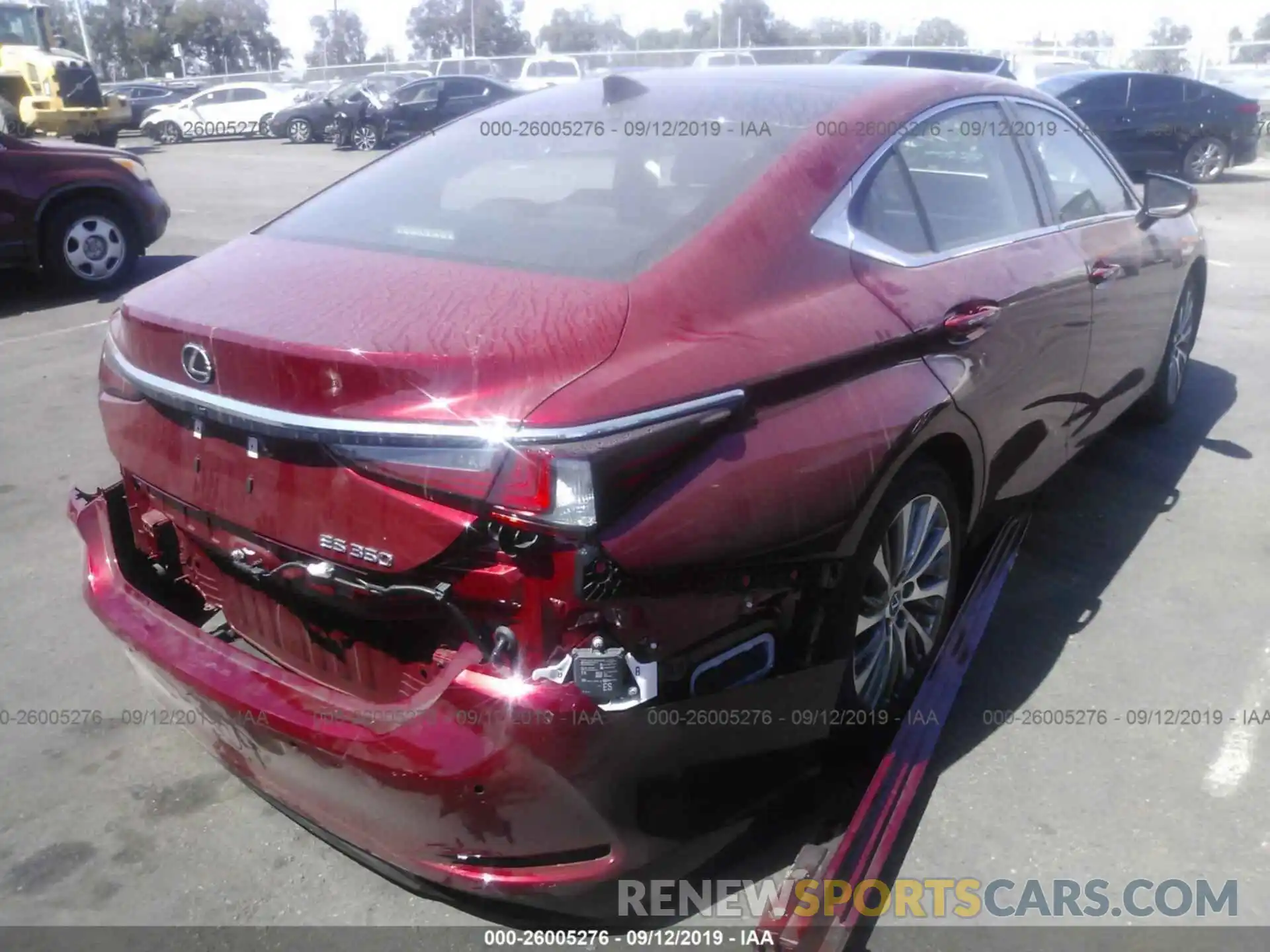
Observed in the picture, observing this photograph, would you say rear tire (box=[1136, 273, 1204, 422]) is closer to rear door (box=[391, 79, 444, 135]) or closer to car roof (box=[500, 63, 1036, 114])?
car roof (box=[500, 63, 1036, 114])

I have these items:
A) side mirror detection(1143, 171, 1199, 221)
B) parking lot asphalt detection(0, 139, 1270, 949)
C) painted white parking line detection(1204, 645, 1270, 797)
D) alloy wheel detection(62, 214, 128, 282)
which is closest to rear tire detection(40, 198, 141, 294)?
alloy wheel detection(62, 214, 128, 282)

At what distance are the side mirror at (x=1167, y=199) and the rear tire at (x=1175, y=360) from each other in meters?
0.61

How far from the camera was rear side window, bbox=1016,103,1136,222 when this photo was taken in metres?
3.79

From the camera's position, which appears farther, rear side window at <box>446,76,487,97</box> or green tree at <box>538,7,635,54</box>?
green tree at <box>538,7,635,54</box>

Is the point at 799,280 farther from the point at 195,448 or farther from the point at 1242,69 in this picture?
the point at 1242,69

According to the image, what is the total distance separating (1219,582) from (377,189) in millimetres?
3167

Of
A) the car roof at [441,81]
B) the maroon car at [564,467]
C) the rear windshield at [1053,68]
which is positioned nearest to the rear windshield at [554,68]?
the car roof at [441,81]

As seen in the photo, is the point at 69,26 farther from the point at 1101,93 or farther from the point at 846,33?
the point at 1101,93

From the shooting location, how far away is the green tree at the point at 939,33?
40.8m

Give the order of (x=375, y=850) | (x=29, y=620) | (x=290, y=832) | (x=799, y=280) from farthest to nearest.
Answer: (x=29, y=620) → (x=290, y=832) → (x=799, y=280) → (x=375, y=850)

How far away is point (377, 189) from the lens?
3.12 m

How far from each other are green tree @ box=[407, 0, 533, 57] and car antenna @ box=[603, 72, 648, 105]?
2344 inches

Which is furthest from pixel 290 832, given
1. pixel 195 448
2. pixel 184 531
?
pixel 195 448

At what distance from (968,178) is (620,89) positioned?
107 centimetres
